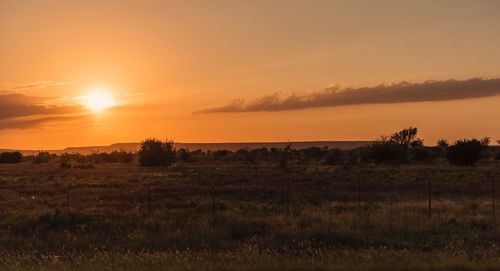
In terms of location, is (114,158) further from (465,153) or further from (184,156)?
(465,153)

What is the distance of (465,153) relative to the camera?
6881cm

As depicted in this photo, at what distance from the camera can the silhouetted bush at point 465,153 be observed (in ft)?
225

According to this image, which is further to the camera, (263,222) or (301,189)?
(301,189)

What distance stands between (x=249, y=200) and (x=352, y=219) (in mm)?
10229

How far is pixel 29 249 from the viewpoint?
52.4 feet

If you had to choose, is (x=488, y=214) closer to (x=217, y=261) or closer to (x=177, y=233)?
(x=177, y=233)

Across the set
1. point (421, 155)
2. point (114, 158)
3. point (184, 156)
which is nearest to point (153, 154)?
point (184, 156)

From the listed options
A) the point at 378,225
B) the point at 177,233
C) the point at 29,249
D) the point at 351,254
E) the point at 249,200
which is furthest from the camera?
the point at 249,200

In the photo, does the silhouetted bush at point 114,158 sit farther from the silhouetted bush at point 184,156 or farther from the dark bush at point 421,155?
the dark bush at point 421,155

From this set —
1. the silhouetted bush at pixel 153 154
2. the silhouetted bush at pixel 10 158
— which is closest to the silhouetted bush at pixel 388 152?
the silhouetted bush at pixel 153 154

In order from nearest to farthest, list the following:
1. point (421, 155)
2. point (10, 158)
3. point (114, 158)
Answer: point (421, 155) → point (10, 158) → point (114, 158)

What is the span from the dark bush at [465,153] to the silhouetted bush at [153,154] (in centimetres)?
3670

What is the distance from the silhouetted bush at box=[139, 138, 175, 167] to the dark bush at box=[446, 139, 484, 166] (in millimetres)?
36696

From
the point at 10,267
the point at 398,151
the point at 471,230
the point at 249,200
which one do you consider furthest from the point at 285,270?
the point at 398,151
